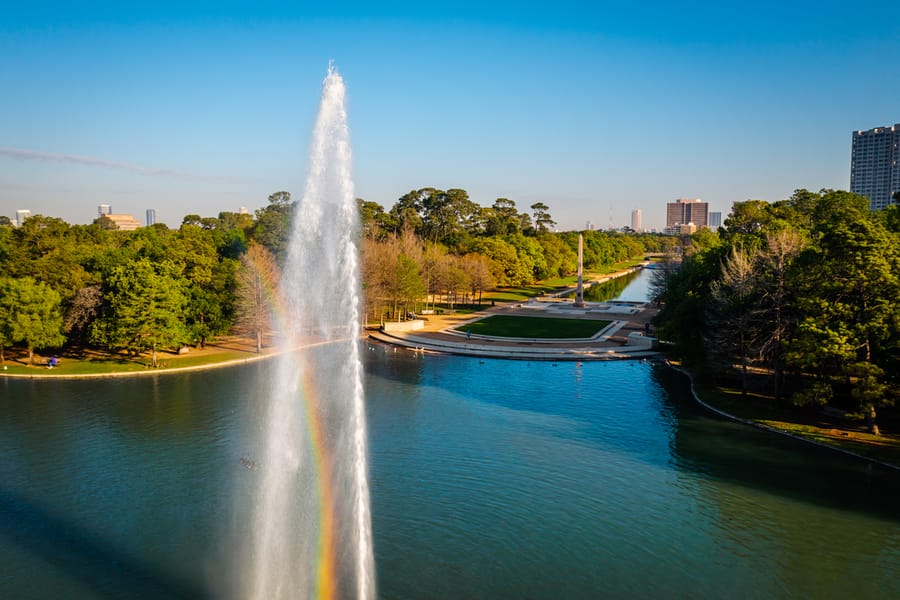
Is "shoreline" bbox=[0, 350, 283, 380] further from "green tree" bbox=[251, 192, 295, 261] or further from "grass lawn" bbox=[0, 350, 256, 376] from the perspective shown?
"green tree" bbox=[251, 192, 295, 261]

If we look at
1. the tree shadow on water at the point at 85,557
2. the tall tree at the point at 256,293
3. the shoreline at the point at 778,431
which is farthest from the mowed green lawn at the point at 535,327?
the tree shadow on water at the point at 85,557

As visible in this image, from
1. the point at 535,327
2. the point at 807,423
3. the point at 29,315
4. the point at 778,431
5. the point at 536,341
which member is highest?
the point at 29,315

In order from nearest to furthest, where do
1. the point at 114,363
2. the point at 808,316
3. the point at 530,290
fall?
the point at 808,316
the point at 114,363
the point at 530,290

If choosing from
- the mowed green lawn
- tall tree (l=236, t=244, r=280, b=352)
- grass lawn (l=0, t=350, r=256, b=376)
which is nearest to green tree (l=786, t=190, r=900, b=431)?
the mowed green lawn

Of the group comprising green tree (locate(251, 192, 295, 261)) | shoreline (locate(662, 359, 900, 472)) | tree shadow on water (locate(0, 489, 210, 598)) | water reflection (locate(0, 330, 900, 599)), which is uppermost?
green tree (locate(251, 192, 295, 261))

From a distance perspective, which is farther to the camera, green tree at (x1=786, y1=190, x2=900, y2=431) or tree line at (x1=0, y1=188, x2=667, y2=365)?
tree line at (x1=0, y1=188, x2=667, y2=365)

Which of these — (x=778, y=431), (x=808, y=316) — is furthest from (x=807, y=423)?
(x=808, y=316)

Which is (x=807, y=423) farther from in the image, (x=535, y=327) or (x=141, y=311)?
(x=141, y=311)
